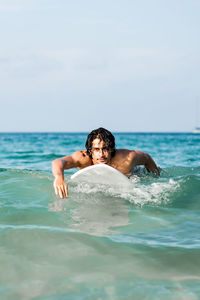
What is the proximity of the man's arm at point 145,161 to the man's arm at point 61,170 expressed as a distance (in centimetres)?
110

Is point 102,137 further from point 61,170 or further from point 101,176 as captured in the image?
point 61,170

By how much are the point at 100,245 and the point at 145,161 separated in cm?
345

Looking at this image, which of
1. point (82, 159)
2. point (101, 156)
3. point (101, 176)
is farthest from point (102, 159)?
point (82, 159)

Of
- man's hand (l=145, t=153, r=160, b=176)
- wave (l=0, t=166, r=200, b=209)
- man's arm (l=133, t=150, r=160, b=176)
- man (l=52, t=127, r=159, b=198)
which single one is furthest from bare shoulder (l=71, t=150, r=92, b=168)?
man's hand (l=145, t=153, r=160, b=176)

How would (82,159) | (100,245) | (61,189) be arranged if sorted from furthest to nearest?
(82,159), (61,189), (100,245)

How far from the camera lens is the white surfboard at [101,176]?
189 inches

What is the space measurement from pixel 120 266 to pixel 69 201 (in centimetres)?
211

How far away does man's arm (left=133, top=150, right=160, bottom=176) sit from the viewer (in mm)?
5973

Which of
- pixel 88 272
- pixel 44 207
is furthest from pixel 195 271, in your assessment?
pixel 44 207

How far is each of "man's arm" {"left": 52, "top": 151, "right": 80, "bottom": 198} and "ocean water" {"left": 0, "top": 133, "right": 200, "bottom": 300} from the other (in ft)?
0.85

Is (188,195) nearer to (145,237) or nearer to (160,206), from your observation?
(160,206)

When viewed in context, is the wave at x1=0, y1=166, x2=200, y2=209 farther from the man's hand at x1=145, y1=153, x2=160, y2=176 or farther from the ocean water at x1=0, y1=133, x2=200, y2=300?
the man's hand at x1=145, y1=153, x2=160, y2=176

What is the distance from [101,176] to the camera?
498 centimetres

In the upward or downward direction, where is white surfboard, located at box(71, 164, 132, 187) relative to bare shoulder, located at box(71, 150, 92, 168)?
downward
